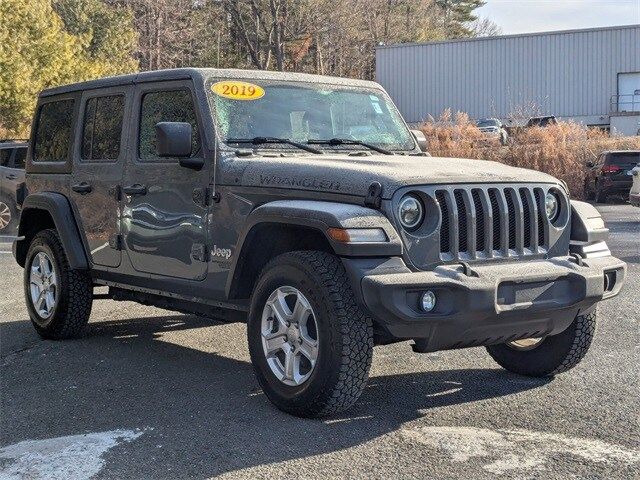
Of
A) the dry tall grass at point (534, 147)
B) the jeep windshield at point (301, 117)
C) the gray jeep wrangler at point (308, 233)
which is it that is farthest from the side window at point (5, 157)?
the dry tall grass at point (534, 147)

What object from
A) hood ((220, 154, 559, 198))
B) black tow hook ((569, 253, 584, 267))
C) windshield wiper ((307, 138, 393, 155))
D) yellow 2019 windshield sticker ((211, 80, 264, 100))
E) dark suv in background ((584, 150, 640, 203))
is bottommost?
dark suv in background ((584, 150, 640, 203))

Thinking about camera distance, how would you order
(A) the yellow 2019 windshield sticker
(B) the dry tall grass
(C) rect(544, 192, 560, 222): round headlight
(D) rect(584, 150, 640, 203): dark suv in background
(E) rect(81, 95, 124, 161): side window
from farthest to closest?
(B) the dry tall grass → (D) rect(584, 150, 640, 203): dark suv in background → (E) rect(81, 95, 124, 161): side window → (A) the yellow 2019 windshield sticker → (C) rect(544, 192, 560, 222): round headlight

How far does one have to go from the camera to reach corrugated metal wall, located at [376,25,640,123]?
183 feet

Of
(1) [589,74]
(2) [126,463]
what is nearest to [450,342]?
(2) [126,463]

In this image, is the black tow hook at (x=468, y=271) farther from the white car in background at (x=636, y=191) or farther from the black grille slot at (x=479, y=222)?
the white car in background at (x=636, y=191)

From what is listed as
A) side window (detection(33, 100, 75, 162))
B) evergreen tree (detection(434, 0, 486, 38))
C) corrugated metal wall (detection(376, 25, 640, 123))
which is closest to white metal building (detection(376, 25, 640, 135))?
corrugated metal wall (detection(376, 25, 640, 123))

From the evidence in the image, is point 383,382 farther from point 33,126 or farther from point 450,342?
point 33,126

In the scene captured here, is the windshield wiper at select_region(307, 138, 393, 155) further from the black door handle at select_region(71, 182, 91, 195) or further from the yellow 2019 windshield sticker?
the black door handle at select_region(71, 182, 91, 195)

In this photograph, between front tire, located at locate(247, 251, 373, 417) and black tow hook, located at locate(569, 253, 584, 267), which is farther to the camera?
black tow hook, located at locate(569, 253, 584, 267)

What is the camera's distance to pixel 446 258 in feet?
17.4

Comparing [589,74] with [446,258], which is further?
[589,74]

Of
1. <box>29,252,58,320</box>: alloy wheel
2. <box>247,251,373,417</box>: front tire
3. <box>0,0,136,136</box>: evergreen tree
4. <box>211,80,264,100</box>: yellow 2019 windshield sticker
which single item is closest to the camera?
<box>247,251,373,417</box>: front tire

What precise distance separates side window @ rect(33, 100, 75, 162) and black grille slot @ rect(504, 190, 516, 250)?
3826mm

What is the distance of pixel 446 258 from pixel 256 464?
1507mm
